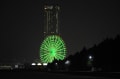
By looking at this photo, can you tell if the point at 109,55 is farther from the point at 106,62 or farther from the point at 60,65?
the point at 60,65

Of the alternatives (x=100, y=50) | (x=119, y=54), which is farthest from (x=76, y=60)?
(x=119, y=54)

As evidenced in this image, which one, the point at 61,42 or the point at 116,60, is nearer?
the point at 116,60

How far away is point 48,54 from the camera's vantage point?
128m

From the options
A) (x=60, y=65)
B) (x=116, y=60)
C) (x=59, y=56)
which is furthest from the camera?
(x=60, y=65)

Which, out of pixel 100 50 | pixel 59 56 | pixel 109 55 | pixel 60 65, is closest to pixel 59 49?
pixel 59 56

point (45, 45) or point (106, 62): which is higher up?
point (45, 45)

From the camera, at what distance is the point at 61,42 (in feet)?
419

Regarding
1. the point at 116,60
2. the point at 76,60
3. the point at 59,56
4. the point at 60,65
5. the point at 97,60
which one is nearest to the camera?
the point at 116,60

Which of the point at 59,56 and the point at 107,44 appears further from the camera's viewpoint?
the point at 59,56

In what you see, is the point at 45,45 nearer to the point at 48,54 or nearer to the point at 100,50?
the point at 48,54

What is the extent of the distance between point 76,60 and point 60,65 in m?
29.6

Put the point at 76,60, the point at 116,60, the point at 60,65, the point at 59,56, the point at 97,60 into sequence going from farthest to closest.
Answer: the point at 60,65
the point at 76,60
the point at 59,56
the point at 97,60
the point at 116,60

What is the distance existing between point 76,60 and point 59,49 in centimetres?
2461

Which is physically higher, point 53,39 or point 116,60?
point 53,39
